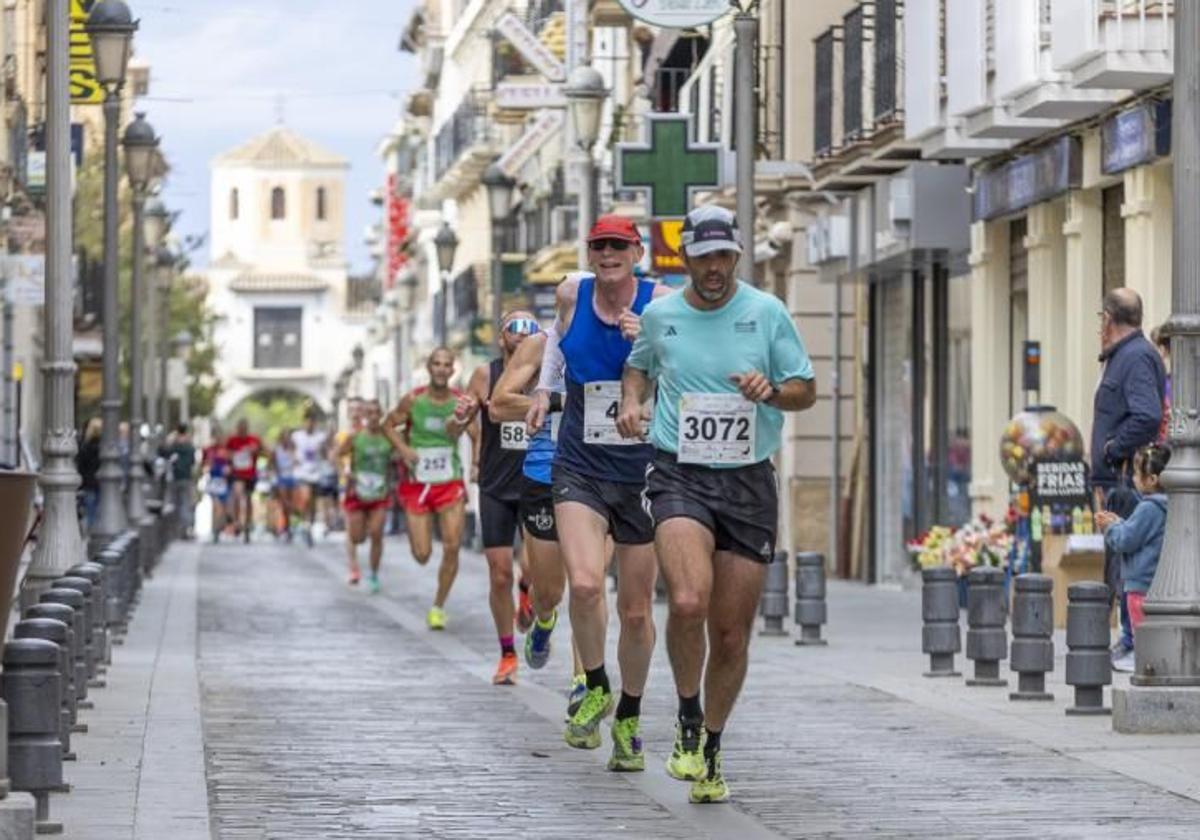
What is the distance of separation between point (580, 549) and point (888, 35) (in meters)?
19.5

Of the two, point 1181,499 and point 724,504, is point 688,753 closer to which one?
point 724,504

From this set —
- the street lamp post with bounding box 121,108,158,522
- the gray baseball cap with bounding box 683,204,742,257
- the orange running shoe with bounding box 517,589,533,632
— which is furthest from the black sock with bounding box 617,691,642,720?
the street lamp post with bounding box 121,108,158,522

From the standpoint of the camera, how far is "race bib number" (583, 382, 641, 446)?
1383 cm

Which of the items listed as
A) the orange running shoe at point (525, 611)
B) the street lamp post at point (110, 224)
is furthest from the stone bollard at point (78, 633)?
the street lamp post at point (110, 224)

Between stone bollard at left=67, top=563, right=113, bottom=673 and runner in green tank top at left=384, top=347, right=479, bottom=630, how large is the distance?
542cm

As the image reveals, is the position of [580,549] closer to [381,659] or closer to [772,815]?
[772,815]

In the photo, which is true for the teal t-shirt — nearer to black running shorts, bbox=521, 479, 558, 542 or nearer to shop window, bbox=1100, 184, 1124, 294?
black running shorts, bbox=521, 479, 558, 542

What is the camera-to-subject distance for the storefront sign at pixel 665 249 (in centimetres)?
3378

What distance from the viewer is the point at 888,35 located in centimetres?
3272

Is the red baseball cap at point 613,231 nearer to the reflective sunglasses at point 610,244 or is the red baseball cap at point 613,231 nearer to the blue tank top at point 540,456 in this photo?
the reflective sunglasses at point 610,244

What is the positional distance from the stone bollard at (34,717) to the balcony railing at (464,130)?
244 ft

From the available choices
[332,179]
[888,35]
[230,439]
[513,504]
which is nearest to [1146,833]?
[513,504]

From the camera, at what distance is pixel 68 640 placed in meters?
12.7

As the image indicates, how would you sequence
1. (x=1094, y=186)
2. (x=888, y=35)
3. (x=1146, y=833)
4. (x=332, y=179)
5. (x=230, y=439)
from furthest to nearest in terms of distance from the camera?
1. (x=332, y=179)
2. (x=230, y=439)
3. (x=888, y=35)
4. (x=1094, y=186)
5. (x=1146, y=833)
